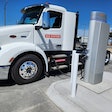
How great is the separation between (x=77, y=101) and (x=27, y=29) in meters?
2.74

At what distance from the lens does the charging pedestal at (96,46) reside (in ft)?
12.8

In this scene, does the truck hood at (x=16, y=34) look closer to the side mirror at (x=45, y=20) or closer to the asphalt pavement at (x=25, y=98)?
the side mirror at (x=45, y=20)

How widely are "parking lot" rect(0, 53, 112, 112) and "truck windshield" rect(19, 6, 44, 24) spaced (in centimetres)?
212

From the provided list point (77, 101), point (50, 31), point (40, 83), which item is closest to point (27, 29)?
point (50, 31)

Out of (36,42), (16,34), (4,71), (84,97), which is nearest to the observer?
(84,97)

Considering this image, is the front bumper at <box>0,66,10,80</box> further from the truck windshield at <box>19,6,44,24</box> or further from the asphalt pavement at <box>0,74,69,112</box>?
the truck windshield at <box>19,6,44,24</box>

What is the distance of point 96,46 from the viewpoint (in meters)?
3.98

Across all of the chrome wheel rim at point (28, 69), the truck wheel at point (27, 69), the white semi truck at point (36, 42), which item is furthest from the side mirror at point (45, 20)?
the chrome wheel rim at point (28, 69)

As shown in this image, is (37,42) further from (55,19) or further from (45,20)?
(55,19)

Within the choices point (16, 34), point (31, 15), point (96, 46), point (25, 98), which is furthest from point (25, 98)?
point (31, 15)

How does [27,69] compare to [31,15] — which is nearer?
[27,69]

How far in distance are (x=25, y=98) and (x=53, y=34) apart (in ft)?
8.37

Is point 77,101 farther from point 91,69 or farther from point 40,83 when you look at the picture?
point 40,83

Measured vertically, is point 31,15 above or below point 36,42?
above
